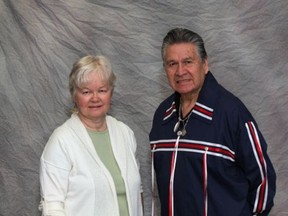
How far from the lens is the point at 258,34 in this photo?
2.43m

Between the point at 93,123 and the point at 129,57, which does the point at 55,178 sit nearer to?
the point at 93,123

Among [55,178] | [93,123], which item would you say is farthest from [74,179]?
[93,123]

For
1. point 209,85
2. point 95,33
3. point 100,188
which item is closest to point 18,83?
point 95,33

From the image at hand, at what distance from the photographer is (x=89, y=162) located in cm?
185

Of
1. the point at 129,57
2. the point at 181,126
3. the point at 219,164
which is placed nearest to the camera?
the point at 219,164

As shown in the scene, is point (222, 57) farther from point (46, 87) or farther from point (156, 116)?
point (46, 87)

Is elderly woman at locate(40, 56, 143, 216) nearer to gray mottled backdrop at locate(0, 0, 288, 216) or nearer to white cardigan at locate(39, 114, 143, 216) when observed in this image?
white cardigan at locate(39, 114, 143, 216)

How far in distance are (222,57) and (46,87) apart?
2.80 feet

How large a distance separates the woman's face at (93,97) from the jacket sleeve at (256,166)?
0.51 meters

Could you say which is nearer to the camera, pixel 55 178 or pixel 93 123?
pixel 55 178

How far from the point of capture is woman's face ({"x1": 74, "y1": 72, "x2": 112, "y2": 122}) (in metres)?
1.88

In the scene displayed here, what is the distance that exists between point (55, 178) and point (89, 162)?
0.13 metres

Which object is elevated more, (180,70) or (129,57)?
(129,57)

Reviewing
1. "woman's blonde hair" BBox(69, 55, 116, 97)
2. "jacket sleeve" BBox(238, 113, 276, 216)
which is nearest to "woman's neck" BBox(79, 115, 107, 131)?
"woman's blonde hair" BBox(69, 55, 116, 97)
